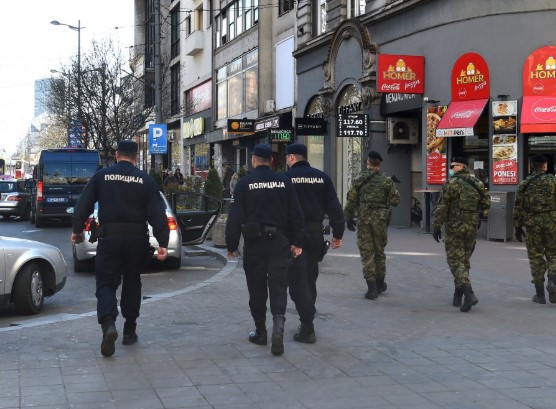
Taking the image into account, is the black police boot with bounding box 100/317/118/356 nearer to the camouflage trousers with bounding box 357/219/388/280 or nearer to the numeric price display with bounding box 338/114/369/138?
the camouflage trousers with bounding box 357/219/388/280

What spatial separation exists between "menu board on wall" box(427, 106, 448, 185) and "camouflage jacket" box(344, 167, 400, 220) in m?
10.1

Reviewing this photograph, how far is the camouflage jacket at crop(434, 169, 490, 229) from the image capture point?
8.95 meters

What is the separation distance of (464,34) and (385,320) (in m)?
12.1

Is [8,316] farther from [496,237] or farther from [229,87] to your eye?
[229,87]

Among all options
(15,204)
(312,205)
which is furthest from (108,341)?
(15,204)

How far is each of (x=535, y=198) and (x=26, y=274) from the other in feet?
19.8

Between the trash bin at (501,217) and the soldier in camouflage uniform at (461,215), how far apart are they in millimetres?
8228

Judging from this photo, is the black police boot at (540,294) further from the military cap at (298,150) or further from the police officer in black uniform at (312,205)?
the military cap at (298,150)

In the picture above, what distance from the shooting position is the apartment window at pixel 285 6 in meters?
30.4

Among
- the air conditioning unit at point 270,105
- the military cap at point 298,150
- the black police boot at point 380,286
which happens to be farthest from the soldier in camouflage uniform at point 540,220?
the air conditioning unit at point 270,105

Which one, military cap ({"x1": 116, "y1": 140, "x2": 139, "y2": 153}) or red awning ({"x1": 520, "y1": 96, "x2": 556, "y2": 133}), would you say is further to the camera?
red awning ({"x1": 520, "y1": 96, "x2": 556, "y2": 133})

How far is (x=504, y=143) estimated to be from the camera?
57.7ft

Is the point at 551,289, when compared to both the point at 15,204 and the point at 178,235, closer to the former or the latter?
the point at 178,235

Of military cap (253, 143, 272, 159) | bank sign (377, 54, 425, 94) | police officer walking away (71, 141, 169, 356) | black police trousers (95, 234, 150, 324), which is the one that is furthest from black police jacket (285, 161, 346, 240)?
bank sign (377, 54, 425, 94)
